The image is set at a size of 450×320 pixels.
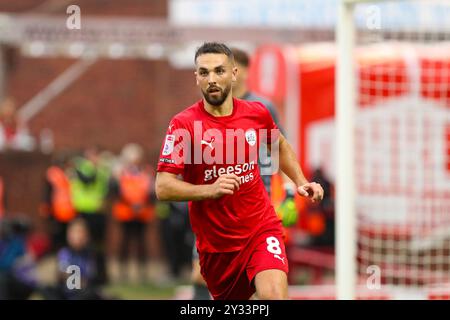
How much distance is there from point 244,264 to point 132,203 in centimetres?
1054

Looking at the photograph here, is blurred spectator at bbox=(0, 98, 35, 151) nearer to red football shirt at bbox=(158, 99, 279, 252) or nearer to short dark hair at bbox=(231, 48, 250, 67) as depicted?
short dark hair at bbox=(231, 48, 250, 67)

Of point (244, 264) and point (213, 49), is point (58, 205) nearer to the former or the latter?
point (244, 264)

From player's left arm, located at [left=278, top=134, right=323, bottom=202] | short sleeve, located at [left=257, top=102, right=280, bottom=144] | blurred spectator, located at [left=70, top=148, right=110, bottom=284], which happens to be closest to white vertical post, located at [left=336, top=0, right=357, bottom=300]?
player's left arm, located at [left=278, top=134, right=323, bottom=202]

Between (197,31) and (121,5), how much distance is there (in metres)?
6.69

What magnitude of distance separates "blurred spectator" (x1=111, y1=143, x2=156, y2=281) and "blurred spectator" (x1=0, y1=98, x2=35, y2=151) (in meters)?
2.22

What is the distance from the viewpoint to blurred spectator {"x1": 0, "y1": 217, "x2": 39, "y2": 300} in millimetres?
11672

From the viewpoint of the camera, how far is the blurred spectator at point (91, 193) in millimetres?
16641

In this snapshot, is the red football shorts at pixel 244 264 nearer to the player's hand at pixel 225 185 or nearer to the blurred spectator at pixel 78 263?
the player's hand at pixel 225 185

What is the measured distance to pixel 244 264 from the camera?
6.82 metres

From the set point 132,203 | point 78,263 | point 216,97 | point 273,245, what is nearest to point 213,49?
point 216,97
